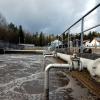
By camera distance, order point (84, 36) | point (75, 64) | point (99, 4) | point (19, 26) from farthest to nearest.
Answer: point (19, 26) → point (84, 36) → point (99, 4) → point (75, 64)

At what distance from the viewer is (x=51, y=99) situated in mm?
5203

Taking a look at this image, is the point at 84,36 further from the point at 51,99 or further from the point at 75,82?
the point at 51,99

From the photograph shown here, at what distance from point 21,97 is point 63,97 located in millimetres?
923

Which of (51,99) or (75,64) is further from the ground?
(75,64)

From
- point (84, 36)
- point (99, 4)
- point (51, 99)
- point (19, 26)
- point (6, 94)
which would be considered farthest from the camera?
point (19, 26)

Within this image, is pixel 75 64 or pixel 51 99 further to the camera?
pixel 51 99

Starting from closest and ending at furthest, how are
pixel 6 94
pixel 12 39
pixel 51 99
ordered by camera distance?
pixel 51 99 < pixel 6 94 < pixel 12 39

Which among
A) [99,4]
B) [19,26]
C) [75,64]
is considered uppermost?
[19,26]

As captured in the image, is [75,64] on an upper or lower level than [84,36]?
lower

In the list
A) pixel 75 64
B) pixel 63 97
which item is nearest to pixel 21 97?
pixel 63 97

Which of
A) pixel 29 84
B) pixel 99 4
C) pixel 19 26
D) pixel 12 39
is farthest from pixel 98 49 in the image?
pixel 19 26

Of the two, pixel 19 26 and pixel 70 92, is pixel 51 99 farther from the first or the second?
pixel 19 26

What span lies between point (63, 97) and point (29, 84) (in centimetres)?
181

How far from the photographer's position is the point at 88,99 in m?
5.06
